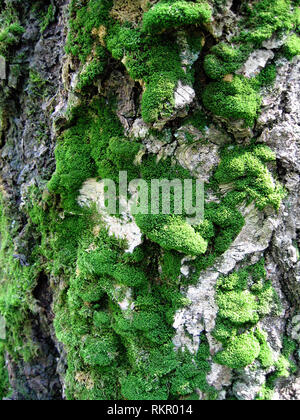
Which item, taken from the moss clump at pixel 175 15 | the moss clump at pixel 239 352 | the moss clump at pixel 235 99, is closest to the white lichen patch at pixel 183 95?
the moss clump at pixel 235 99

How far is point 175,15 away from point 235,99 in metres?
0.78

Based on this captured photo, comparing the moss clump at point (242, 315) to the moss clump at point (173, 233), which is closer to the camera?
the moss clump at point (173, 233)

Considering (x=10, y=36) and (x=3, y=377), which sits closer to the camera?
(x=10, y=36)

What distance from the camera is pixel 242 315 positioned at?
2.62m

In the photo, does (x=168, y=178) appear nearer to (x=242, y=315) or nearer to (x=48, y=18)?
(x=242, y=315)

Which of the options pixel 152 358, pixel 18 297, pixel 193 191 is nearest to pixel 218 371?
pixel 152 358

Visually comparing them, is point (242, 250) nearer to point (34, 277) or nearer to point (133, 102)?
point (133, 102)

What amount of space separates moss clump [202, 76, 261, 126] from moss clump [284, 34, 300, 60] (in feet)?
1.45

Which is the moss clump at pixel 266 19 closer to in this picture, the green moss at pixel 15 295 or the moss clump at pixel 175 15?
the moss clump at pixel 175 15

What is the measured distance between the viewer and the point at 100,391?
3.02m

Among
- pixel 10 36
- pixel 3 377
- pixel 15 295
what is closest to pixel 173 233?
pixel 15 295

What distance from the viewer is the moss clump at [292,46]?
7.87 feet

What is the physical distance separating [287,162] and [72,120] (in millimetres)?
2145

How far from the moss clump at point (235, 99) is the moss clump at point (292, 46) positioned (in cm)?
44
